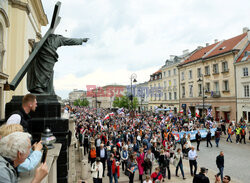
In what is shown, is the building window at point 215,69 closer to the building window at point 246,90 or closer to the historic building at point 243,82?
the historic building at point 243,82

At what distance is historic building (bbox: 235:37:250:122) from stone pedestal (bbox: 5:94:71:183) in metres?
28.8

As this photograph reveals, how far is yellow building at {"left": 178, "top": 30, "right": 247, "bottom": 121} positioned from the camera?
29.0m

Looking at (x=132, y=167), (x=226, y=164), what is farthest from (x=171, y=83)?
(x=132, y=167)

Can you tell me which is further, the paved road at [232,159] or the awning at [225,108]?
the awning at [225,108]

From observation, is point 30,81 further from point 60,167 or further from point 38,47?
point 60,167

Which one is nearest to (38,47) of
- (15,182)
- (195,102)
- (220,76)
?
(15,182)

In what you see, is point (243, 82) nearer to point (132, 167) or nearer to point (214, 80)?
point (214, 80)

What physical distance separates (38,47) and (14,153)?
341cm

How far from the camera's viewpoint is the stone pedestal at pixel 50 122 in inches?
158

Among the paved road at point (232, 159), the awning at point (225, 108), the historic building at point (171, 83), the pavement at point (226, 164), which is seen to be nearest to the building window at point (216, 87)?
the awning at point (225, 108)

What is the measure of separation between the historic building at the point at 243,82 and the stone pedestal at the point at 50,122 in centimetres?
2877

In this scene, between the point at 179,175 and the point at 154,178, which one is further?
the point at 179,175

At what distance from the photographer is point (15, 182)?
4.97 feet

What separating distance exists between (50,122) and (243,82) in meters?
30.1
